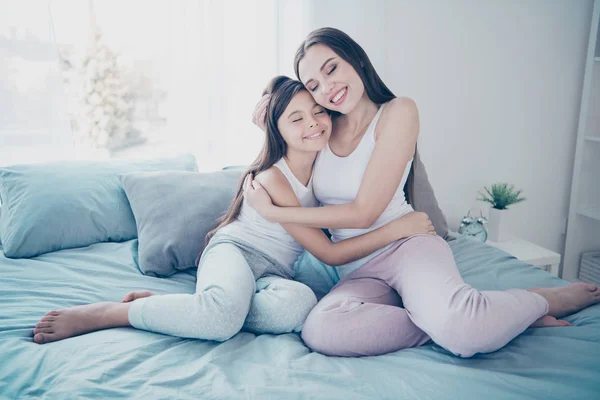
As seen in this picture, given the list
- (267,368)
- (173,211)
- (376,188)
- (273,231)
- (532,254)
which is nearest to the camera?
→ (267,368)

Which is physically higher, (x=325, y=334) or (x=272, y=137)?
(x=272, y=137)

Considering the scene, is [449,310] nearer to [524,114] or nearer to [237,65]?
[237,65]

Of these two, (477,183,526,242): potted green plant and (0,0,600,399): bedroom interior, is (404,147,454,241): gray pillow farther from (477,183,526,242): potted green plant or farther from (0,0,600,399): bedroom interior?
(477,183,526,242): potted green plant

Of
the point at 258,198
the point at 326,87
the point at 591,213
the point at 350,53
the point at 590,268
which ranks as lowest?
the point at 590,268

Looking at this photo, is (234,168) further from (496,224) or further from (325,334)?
(496,224)

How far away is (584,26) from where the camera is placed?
2.44 metres

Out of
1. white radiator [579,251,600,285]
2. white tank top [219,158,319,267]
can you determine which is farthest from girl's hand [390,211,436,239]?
white radiator [579,251,600,285]

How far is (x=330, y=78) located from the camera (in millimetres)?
1303

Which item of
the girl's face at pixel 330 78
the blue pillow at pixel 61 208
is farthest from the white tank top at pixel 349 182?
the blue pillow at pixel 61 208

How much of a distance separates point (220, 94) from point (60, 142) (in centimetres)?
72

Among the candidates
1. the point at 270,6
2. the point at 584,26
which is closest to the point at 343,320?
the point at 270,6

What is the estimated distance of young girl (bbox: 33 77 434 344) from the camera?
3.43ft

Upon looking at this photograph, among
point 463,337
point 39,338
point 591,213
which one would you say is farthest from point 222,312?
point 591,213

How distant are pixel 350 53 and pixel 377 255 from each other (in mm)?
608
